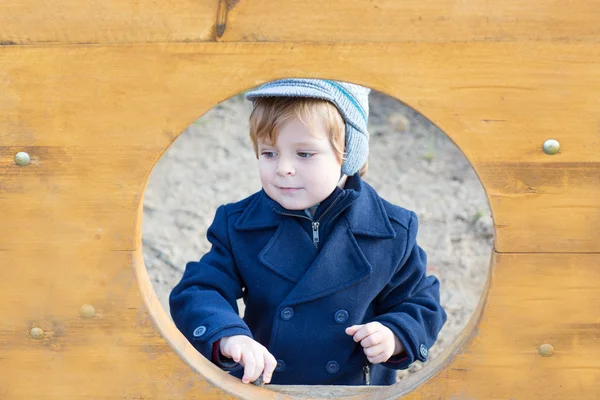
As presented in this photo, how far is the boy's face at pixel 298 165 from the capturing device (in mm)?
1787

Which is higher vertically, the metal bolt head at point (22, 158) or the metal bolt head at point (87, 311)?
the metal bolt head at point (22, 158)

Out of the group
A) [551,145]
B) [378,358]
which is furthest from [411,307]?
[551,145]

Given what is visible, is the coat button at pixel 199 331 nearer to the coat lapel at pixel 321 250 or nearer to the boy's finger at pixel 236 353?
the boy's finger at pixel 236 353

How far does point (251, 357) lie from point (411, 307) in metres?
0.41

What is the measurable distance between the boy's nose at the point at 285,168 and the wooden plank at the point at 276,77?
335 millimetres

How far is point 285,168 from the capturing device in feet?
5.83

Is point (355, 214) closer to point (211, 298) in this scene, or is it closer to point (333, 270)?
point (333, 270)

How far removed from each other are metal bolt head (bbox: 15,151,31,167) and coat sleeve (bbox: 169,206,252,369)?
46 cm

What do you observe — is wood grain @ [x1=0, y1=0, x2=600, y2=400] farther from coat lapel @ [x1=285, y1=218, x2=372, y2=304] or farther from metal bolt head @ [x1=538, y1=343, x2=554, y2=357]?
coat lapel @ [x1=285, y1=218, x2=372, y2=304]

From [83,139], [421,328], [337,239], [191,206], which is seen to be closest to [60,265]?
[83,139]

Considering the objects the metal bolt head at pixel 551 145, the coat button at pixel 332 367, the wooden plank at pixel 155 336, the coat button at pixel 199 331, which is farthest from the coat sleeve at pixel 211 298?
the metal bolt head at pixel 551 145

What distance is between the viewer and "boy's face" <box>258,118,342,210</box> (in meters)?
1.79

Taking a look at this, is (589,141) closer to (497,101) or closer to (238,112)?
(497,101)

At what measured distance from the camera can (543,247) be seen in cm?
153
